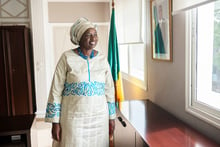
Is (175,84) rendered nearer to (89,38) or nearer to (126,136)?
(126,136)

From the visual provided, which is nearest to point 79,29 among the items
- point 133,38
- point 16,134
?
point 16,134

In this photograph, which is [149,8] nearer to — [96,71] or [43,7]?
[96,71]

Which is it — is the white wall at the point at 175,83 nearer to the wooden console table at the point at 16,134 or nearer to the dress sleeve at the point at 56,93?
the dress sleeve at the point at 56,93

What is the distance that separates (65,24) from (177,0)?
423 centimetres

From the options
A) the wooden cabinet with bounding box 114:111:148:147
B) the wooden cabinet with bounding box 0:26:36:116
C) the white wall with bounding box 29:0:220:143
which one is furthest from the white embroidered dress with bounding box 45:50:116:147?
the wooden cabinet with bounding box 0:26:36:116

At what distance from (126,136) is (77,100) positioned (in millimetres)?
644

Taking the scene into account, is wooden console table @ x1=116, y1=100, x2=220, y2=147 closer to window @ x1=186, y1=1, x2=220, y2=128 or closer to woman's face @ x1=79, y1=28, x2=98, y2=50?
window @ x1=186, y1=1, x2=220, y2=128

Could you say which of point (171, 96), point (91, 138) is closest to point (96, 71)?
point (91, 138)

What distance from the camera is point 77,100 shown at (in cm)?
171

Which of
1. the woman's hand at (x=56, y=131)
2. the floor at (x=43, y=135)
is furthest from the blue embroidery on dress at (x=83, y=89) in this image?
the floor at (x=43, y=135)

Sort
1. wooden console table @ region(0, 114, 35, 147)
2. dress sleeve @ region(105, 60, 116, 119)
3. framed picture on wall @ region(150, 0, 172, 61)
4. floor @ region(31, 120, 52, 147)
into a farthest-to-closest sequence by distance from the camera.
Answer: floor @ region(31, 120, 52, 147) → wooden console table @ region(0, 114, 35, 147) → framed picture on wall @ region(150, 0, 172, 61) → dress sleeve @ region(105, 60, 116, 119)

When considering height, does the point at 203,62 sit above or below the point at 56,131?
above

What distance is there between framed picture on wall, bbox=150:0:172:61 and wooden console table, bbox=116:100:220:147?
519 millimetres

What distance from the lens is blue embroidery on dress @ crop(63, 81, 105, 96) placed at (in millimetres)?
1707
